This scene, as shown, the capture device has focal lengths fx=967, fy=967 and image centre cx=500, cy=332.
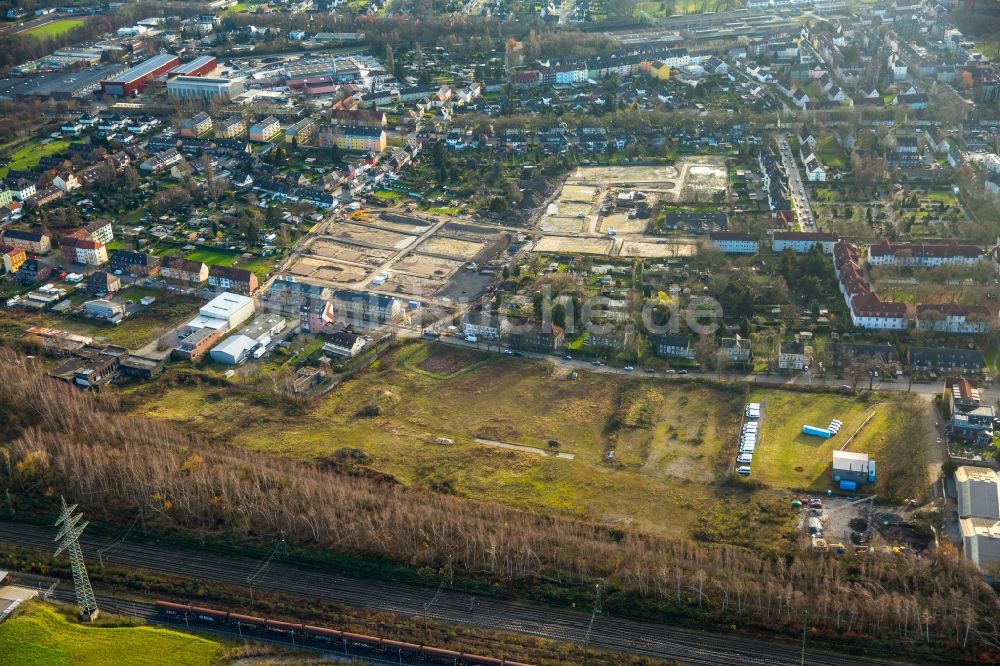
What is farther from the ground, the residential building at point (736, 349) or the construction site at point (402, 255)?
the construction site at point (402, 255)

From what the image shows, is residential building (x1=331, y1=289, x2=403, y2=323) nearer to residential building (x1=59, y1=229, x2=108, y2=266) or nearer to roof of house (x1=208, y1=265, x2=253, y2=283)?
roof of house (x1=208, y1=265, x2=253, y2=283)

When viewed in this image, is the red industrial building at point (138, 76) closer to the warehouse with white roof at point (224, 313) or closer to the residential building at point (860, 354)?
the warehouse with white roof at point (224, 313)

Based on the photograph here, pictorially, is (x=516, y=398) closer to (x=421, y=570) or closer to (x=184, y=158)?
(x=421, y=570)

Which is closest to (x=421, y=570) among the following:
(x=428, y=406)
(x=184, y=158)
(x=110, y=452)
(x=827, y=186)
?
(x=428, y=406)

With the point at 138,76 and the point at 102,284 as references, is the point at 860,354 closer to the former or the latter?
the point at 102,284

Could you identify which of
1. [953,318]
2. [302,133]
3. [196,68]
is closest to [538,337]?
[953,318]

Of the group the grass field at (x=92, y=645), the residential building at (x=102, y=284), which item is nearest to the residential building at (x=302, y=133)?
the residential building at (x=102, y=284)
